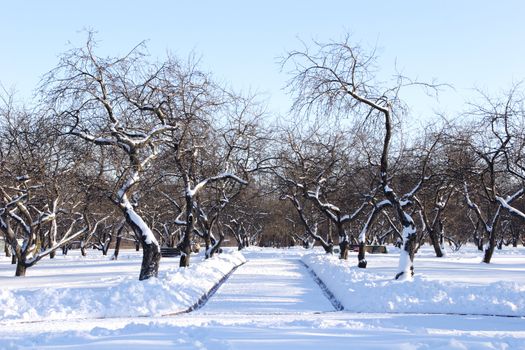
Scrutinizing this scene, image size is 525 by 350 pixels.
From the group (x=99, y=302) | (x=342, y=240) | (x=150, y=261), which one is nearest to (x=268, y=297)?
(x=150, y=261)

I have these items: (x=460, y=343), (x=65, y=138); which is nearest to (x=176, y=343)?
(x=460, y=343)

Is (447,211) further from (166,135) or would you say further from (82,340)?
(82,340)

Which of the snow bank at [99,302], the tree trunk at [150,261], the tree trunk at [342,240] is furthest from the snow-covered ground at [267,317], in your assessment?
the tree trunk at [342,240]

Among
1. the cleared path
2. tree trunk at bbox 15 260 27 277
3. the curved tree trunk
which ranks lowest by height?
tree trunk at bbox 15 260 27 277

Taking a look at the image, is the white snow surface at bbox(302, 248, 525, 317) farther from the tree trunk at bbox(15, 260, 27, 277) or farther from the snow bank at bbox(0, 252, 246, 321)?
the tree trunk at bbox(15, 260, 27, 277)

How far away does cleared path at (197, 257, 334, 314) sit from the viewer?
13.9 meters

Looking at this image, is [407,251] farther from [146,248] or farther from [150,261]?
[146,248]

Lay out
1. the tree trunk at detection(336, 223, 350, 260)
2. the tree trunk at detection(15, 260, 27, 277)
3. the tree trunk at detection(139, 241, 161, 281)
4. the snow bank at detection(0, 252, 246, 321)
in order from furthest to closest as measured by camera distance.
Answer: the tree trunk at detection(336, 223, 350, 260)
the tree trunk at detection(15, 260, 27, 277)
the tree trunk at detection(139, 241, 161, 281)
the snow bank at detection(0, 252, 246, 321)

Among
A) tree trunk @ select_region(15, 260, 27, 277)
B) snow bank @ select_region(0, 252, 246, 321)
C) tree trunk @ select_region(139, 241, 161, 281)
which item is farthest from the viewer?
tree trunk @ select_region(15, 260, 27, 277)

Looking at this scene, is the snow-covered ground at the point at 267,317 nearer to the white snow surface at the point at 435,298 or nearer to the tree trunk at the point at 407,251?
the white snow surface at the point at 435,298

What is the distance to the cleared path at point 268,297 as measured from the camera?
13.9 meters

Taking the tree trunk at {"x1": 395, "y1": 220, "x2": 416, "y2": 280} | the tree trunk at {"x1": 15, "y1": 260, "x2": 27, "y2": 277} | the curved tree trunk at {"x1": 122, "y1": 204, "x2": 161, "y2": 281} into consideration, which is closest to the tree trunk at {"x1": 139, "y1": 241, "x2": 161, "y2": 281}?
the curved tree trunk at {"x1": 122, "y1": 204, "x2": 161, "y2": 281}

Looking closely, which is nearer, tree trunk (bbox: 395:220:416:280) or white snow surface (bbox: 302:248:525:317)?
white snow surface (bbox: 302:248:525:317)

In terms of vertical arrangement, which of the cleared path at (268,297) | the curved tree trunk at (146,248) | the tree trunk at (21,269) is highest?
the curved tree trunk at (146,248)
